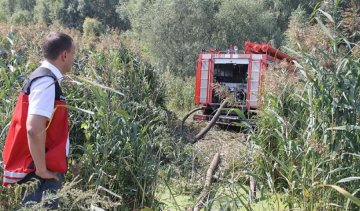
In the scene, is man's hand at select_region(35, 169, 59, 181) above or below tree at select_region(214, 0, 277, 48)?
below

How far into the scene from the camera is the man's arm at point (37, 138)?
302cm

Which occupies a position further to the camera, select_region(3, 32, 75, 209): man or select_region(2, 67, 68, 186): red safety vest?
select_region(2, 67, 68, 186): red safety vest

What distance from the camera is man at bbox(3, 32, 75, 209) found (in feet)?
10.0

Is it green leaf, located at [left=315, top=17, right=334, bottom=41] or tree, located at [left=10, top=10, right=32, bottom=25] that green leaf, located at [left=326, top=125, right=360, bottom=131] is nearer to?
green leaf, located at [left=315, top=17, right=334, bottom=41]

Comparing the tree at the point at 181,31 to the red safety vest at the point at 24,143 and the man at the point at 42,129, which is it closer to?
the man at the point at 42,129

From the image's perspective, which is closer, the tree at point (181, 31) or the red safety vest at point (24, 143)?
the red safety vest at point (24, 143)

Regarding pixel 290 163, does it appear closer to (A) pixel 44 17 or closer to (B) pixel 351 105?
(B) pixel 351 105

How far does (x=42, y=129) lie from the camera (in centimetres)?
304

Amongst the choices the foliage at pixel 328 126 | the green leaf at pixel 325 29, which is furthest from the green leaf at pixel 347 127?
the green leaf at pixel 325 29

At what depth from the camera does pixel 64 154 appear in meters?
3.35

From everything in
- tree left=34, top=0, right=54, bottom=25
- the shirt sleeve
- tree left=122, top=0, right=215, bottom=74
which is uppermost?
tree left=34, top=0, right=54, bottom=25

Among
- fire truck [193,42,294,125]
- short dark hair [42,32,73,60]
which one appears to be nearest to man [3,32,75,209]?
short dark hair [42,32,73,60]

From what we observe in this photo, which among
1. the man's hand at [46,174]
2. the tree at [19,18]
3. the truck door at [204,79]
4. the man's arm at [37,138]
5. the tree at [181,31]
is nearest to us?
the man's arm at [37,138]

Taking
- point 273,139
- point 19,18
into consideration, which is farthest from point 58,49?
point 19,18
